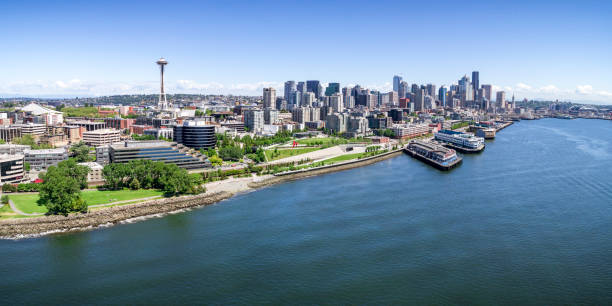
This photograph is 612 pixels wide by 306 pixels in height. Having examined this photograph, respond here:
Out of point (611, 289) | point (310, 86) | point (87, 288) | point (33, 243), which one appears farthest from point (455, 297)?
point (310, 86)

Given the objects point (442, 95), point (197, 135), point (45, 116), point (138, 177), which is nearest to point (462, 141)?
point (197, 135)

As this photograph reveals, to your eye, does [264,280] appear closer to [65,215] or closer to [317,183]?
[65,215]

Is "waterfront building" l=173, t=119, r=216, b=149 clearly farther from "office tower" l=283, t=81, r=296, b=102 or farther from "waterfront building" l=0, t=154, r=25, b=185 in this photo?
"office tower" l=283, t=81, r=296, b=102

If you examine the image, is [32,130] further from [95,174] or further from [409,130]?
[409,130]

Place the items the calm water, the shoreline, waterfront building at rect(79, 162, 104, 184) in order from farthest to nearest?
waterfront building at rect(79, 162, 104, 184) → the shoreline → the calm water

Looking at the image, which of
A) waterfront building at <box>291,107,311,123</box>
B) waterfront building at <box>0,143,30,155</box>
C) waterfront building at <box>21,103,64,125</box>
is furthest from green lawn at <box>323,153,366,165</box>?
waterfront building at <box>21,103,64,125</box>
